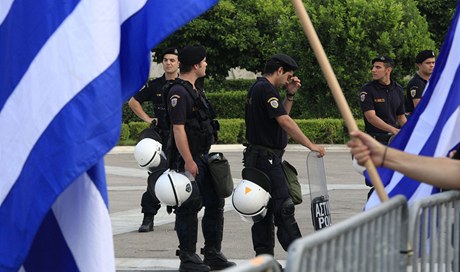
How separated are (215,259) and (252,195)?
0.87 m

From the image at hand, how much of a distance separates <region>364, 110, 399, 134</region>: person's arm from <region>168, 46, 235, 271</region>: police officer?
3.29m

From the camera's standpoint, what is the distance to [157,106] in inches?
445

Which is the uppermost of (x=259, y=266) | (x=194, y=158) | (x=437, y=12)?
(x=437, y=12)

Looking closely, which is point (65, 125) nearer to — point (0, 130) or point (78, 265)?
point (0, 130)

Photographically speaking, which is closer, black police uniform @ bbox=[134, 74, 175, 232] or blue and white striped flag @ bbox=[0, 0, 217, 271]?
blue and white striped flag @ bbox=[0, 0, 217, 271]

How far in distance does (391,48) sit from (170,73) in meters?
19.2

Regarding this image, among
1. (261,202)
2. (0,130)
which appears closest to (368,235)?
(0,130)

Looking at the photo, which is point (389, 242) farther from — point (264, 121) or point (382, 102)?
point (382, 102)

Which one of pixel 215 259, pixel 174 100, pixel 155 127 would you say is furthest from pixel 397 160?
pixel 155 127

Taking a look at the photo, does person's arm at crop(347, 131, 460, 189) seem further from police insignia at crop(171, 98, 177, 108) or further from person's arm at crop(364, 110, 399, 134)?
person's arm at crop(364, 110, 399, 134)

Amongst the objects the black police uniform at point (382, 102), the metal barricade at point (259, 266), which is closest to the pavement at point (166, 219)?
the black police uniform at point (382, 102)

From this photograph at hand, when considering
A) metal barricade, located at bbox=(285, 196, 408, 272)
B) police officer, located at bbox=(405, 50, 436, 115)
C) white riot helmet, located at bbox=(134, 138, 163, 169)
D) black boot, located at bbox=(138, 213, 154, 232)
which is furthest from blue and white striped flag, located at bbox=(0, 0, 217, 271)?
police officer, located at bbox=(405, 50, 436, 115)

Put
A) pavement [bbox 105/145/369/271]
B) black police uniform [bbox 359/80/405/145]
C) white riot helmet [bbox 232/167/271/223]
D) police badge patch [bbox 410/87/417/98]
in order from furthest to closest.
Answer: police badge patch [bbox 410/87/417/98] → black police uniform [bbox 359/80/405/145] → pavement [bbox 105/145/369/271] → white riot helmet [bbox 232/167/271/223]

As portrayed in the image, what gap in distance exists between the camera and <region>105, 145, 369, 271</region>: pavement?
9.95 metres
